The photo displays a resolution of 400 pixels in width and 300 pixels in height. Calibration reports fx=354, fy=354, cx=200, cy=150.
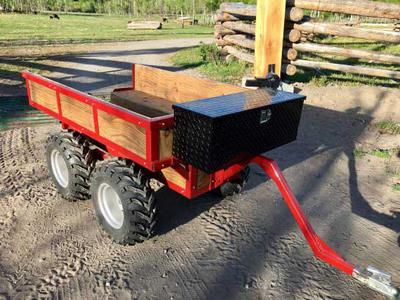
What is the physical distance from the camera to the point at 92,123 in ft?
11.7

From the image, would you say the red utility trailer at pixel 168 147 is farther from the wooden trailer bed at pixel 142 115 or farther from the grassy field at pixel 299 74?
the grassy field at pixel 299 74

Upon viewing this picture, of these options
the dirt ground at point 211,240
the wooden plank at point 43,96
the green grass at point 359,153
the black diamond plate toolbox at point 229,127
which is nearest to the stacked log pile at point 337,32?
the green grass at point 359,153

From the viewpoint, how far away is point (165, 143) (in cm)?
296

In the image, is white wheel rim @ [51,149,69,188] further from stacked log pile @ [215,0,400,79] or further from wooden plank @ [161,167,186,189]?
stacked log pile @ [215,0,400,79]

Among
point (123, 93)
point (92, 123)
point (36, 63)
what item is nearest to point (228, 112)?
point (92, 123)

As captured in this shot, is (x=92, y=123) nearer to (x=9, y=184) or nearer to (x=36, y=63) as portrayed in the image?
(x=9, y=184)

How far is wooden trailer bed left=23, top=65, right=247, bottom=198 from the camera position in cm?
292

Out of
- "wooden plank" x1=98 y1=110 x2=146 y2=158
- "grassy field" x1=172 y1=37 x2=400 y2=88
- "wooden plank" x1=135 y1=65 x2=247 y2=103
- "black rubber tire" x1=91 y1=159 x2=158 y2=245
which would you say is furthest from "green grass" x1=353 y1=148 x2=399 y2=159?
"wooden plank" x1=98 y1=110 x2=146 y2=158

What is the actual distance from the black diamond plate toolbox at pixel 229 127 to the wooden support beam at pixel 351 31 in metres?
6.07

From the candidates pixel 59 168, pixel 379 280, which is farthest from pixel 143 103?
pixel 379 280

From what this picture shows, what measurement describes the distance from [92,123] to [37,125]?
354 centimetres

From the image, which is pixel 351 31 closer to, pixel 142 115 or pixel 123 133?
pixel 142 115

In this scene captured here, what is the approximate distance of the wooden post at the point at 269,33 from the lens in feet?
27.0

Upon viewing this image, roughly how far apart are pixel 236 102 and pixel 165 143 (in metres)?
0.68
